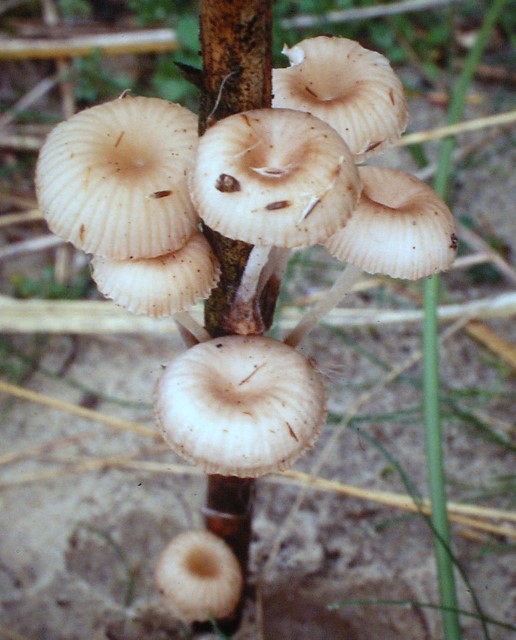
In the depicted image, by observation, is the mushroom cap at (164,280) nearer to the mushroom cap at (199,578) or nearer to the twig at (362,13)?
the mushroom cap at (199,578)

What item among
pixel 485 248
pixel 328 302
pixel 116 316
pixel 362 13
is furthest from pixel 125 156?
pixel 362 13

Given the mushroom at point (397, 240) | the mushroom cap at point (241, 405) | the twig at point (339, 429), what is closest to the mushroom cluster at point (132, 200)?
the mushroom cap at point (241, 405)

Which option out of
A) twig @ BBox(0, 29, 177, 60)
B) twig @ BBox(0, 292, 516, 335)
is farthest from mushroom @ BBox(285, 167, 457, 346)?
twig @ BBox(0, 29, 177, 60)

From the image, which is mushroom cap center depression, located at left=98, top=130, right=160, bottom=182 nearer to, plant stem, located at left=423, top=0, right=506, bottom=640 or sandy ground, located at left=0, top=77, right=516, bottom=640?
plant stem, located at left=423, top=0, right=506, bottom=640

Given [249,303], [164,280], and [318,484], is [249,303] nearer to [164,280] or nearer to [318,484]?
[164,280]

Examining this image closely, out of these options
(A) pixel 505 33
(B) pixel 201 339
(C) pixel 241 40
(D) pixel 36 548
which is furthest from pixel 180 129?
(A) pixel 505 33

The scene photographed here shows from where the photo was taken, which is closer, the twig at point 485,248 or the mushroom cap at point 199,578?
the mushroom cap at point 199,578

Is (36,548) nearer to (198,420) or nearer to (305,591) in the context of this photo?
(305,591)
